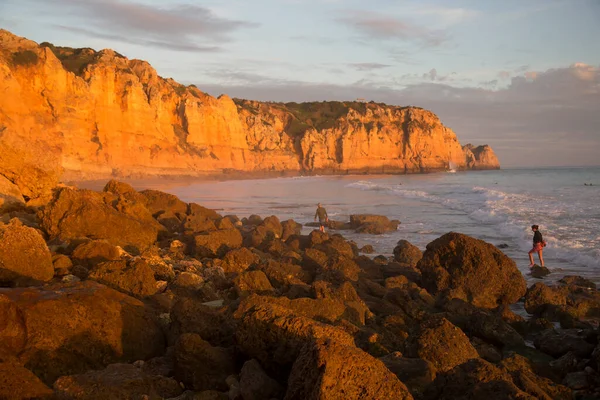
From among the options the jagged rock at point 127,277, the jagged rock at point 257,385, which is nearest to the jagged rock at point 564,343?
the jagged rock at point 257,385

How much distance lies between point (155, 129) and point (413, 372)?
5541 cm

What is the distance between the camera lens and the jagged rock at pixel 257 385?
3.61 m

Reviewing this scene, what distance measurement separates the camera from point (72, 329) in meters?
4.49

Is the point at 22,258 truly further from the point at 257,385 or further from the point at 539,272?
the point at 539,272

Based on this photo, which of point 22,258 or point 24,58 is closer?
point 22,258

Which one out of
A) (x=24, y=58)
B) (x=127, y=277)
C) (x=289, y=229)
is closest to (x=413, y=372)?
(x=127, y=277)

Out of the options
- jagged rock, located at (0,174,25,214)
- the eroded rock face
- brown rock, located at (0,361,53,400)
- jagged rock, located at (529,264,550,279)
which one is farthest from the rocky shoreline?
the eroded rock face

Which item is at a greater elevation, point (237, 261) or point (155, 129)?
point (155, 129)

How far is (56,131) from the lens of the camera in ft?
134

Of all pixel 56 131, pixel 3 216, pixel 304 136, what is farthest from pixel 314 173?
pixel 3 216

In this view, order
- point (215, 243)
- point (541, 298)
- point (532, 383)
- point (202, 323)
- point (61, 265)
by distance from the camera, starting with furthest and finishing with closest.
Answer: point (215, 243) < point (541, 298) < point (61, 265) < point (202, 323) < point (532, 383)

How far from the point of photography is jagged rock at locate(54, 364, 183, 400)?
11.0 ft

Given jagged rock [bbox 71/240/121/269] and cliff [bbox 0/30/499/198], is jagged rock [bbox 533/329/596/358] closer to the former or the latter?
jagged rock [bbox 71/240/121/269]

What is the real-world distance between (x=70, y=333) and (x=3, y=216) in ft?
22.0
